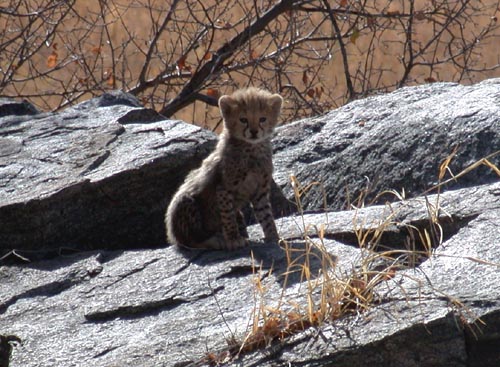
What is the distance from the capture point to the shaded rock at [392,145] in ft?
24.1

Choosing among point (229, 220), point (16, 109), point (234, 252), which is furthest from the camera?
point (16, 109)

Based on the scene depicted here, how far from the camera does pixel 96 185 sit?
290 inches

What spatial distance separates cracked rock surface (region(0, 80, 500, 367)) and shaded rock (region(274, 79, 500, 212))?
0.04ft

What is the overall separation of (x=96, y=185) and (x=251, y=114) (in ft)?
3.58

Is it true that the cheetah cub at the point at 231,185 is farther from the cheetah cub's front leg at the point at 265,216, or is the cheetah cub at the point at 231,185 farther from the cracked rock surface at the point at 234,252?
the cracked rock surface at the point at 234,252

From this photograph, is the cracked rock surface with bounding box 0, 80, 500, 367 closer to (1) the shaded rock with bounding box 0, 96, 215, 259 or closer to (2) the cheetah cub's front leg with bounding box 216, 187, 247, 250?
(1) the shaded rock with bounding box 0, 96, 215, 259

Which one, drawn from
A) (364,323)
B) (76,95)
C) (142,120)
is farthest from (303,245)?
(76,95)

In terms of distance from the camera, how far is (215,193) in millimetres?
7191

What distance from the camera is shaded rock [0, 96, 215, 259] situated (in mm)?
7340

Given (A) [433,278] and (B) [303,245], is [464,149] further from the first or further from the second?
(A) [433,278]

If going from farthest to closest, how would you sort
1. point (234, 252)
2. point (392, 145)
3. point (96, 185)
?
1. point (392, 145)
2. point (96, 185)
3. point (234, 252)

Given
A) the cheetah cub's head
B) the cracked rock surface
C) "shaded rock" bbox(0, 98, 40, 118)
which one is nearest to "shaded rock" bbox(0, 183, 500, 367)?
the cracked rock surface

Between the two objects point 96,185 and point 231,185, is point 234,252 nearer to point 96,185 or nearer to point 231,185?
point 231,185

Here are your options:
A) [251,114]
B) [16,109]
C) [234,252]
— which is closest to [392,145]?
[251,114]
